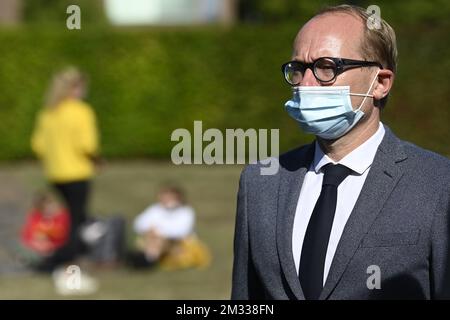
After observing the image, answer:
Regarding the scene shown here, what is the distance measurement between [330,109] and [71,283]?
23.0 ft

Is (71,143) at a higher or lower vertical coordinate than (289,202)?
lower

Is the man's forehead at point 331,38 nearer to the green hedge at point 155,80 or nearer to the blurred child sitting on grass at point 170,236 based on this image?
the blurred child sitting on grass at point 170,236

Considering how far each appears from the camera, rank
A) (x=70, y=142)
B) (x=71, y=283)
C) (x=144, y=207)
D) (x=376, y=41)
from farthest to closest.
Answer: (x=144, y=207), (x=70, y=142), (x=71, y=283), (x=376, y=41)

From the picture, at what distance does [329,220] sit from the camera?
11.7 feet

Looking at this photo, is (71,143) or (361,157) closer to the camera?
(361,157)

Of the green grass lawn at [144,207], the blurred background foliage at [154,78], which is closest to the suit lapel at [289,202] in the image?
the green grass lawn at [144,207]

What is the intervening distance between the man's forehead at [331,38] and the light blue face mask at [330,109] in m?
0.13

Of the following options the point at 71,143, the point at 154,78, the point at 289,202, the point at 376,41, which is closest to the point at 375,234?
the point at 289,202

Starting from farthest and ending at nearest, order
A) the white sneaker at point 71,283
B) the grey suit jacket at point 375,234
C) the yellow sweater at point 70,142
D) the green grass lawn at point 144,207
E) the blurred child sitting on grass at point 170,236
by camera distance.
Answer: the blurred child sitting on grass at point 170,236, the yellow sweater at point 70,142, the green grass lawn at point 144,207, the white sneaker at point 71,283, the grey suit jacket at point 375,234

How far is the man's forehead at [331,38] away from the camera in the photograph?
3562 mm

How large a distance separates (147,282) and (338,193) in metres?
7.53

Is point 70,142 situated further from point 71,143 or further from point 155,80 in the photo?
point 155,80

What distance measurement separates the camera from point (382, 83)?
366 cm

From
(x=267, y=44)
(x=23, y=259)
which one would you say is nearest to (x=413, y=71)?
(x=267, y=44)
